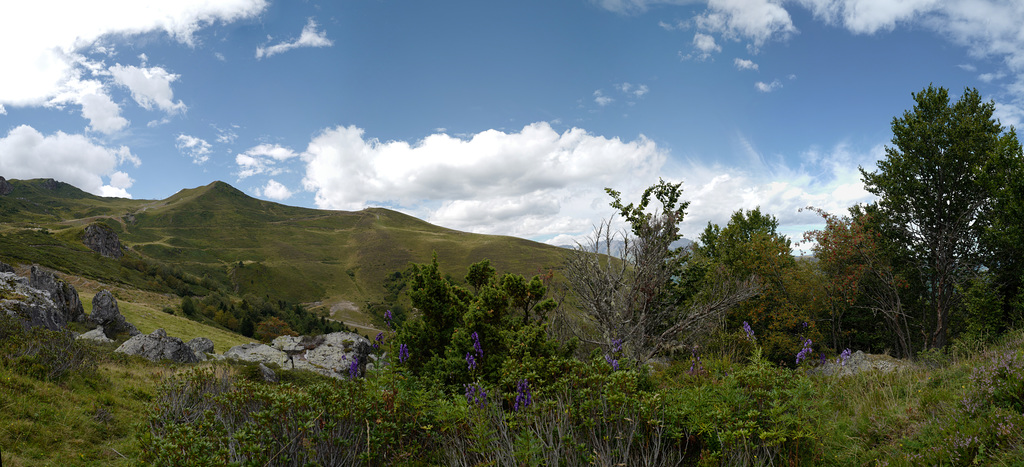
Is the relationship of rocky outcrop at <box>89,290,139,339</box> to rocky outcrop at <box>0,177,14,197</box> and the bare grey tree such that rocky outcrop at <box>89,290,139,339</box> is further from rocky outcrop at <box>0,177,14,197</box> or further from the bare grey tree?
rocky outcrop at <box>0,177,14,197</box>

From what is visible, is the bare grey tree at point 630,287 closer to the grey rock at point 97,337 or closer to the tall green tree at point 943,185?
the tall green tree at point 943,185

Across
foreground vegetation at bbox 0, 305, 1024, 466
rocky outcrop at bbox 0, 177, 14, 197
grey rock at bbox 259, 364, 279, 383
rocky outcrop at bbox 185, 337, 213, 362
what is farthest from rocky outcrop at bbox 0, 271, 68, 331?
rocky outcrop at bbox 0, 177, 14, 197

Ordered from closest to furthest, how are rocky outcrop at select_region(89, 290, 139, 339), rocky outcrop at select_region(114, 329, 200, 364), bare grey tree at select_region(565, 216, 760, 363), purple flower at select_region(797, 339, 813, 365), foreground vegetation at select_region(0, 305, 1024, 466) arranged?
1. foreground vegetation at select_region(0, 305, 1024, 466)
2. purple flower at select_region(797, 339, 813, 365)
3. bare grey tree at select_region(565, 216, 760, 363)
4. rocky outcrop at select_region(114, 329, 200, 364)
5. rocky outcrop at select_region(89, 290, 139, 339)

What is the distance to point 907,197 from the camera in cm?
1791

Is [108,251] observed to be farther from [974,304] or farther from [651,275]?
[974,304]

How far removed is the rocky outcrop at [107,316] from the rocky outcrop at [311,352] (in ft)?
30.0

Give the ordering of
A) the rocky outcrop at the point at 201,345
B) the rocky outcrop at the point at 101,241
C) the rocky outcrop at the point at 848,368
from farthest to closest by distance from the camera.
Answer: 1. the rocky outcrop at the point at 101,241
2. the rocky outcrop at the point at 201,345
3. the rocky outcrop at the point at 848,368

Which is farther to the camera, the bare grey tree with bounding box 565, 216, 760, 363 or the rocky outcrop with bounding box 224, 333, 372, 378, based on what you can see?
the rocky outcrop with bounding box 224, 333, 372, 378

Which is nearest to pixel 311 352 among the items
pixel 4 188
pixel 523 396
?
Result: pixel 523 396

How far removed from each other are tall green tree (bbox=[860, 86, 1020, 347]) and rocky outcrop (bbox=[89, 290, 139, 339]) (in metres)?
46.4

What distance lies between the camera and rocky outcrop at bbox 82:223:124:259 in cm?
9000

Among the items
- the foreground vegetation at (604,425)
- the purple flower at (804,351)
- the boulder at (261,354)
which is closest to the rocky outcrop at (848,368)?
the purple flower at (804,351)

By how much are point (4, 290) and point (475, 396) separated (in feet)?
71.2

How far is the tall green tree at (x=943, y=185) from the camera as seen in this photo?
16250 mm
